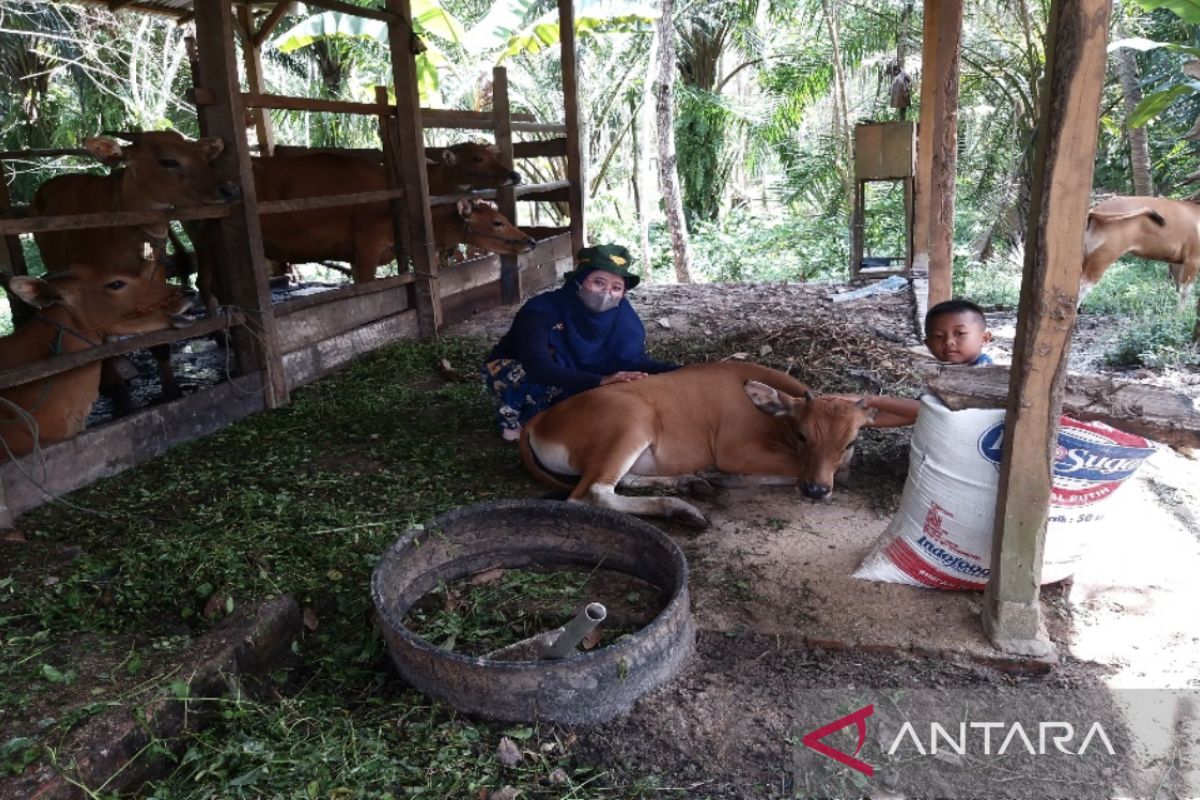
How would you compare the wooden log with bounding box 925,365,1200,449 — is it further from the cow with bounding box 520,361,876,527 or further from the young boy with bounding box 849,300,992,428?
the cow with bounding box 520,361,876,527

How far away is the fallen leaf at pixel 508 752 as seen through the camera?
261 cm

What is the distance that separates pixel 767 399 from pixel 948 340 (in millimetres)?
900

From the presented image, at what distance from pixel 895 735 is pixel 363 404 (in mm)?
4335

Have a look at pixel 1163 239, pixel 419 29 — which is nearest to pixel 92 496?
pixel 1163 239

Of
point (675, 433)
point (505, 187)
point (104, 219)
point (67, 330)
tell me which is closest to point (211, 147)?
point (104, 219)

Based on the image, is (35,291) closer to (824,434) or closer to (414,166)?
(414,166)

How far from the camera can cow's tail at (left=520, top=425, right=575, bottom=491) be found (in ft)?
15.5

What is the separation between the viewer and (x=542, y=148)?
35.3 ft

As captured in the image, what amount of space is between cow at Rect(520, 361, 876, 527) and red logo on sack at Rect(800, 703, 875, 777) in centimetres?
157

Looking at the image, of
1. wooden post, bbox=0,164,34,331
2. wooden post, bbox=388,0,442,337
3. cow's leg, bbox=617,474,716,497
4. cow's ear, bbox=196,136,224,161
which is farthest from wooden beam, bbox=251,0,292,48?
cow's leg, bbox=617,474,716,497

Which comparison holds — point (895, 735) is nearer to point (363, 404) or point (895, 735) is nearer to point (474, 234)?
point (363, 404)

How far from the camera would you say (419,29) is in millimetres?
14062

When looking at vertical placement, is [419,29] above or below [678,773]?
above

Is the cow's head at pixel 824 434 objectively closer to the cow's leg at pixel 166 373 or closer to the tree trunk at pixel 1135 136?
the cow's leg at pixel 166 373
